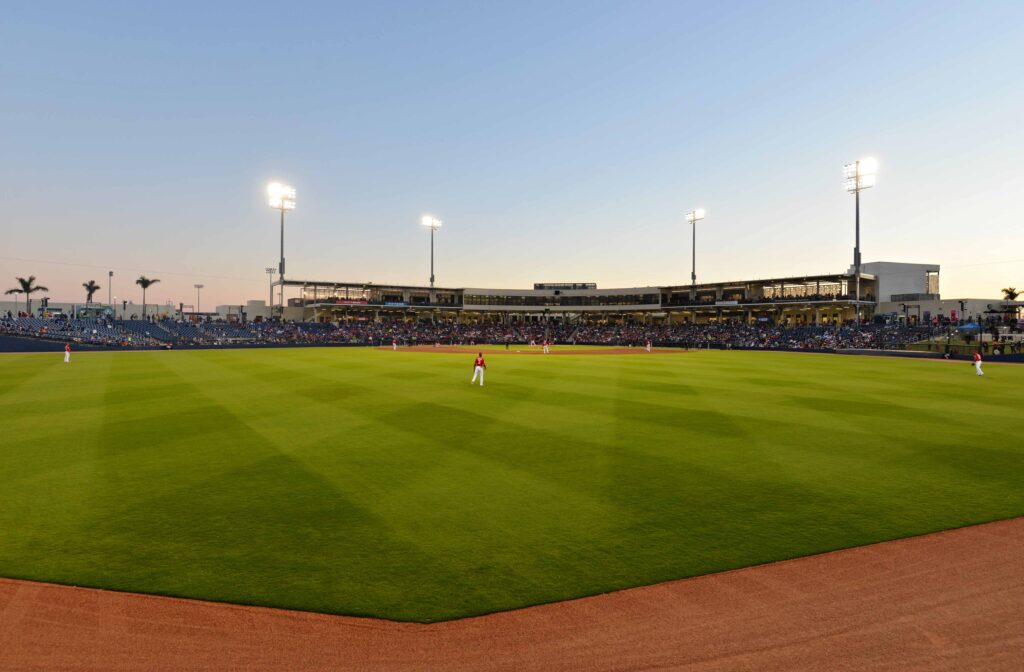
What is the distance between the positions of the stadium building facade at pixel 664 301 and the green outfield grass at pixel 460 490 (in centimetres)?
6368

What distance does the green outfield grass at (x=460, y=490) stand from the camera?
5340 millimetres

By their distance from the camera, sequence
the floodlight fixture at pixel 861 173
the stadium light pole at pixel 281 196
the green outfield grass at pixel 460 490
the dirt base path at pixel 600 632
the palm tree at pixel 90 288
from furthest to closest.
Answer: the palm tree at pixel 90 288
the stadium light pole at pixel 281 196
the floodlight fixture at pixel 861 173
the green outfield grass at pixel 460 490
the dirt base path at pixel 600 632

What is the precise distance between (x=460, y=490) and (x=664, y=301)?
92679 millimetres

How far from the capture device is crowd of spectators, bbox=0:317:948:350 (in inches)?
2105

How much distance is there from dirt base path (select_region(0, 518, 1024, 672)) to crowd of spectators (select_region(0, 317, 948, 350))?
173 ft

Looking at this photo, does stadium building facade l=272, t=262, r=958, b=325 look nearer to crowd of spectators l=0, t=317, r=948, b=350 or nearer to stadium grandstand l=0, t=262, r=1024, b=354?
stadium grandstand l=0, t=262, r=1024, b=354

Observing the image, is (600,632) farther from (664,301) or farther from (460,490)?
(664,301)

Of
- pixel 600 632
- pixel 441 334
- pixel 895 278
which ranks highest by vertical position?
pixel 895 278

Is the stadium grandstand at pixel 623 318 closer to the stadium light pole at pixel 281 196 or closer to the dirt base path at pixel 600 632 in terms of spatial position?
the stadium light pole at pixel 281 196

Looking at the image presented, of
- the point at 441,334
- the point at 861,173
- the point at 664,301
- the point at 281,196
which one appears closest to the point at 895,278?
the point at 861,173

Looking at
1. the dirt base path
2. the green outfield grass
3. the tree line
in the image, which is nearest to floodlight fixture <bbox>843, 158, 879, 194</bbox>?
the green outfield grass

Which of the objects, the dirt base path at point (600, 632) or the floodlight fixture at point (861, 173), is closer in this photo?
the dirt base path at point (600, 632)

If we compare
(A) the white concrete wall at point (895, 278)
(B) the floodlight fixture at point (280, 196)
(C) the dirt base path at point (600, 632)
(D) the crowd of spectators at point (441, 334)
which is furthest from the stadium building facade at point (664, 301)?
(C) the dirt base path at point (600, 632)

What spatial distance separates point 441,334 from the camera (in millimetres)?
79062
